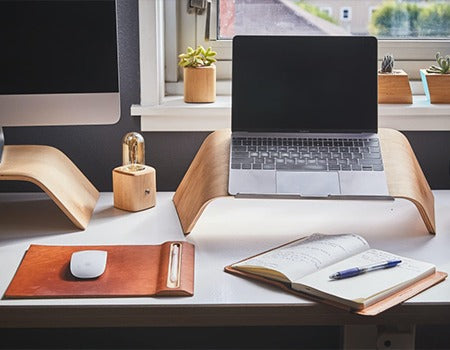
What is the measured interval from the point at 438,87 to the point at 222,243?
72cm

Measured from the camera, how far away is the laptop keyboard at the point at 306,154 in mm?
1511

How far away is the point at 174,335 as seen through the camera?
1938mm

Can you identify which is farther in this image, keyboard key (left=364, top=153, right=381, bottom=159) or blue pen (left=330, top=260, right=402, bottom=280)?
keyboard key (left=364, top=153, right=381, bottom=159)

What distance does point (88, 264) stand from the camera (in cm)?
126

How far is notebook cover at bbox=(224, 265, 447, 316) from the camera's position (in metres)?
1.14

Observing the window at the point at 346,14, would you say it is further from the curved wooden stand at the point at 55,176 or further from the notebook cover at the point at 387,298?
the notebook cover at the point at 387,298

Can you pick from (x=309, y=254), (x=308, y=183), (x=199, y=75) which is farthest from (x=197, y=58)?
(x=309, y=254)

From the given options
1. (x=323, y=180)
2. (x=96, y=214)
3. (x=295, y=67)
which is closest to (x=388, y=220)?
(x=323, y=180)

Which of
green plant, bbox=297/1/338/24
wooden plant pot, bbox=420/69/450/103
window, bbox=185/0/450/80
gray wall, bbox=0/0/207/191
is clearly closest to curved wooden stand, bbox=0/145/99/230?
gray wall, bbox=0/0/207/191

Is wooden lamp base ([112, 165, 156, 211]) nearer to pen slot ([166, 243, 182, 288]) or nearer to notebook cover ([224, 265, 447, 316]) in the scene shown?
pen slot ([166, 243, 182, 288])

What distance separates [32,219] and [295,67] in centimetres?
62

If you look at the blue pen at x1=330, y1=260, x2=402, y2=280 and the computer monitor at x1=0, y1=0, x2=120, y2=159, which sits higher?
the computer monitor at x1=0, y1=0, x2=120, y2=159

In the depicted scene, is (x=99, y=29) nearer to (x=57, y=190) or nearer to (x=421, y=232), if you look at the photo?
(x=57, y=190)

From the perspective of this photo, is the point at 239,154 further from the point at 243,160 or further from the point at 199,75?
the point at 199,75
